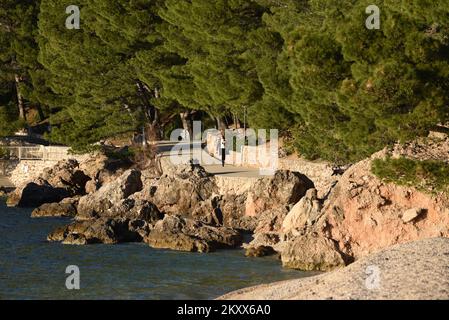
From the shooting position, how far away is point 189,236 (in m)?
35.2

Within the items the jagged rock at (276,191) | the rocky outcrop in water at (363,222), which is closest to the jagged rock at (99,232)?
the jagged rock at (276,191)

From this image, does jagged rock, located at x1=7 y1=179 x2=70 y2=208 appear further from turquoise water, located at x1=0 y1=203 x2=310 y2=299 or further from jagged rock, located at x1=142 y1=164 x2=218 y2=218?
turquoise water, located at x1=0 y1=203 x2=310 y2=299

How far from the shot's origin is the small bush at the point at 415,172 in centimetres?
2795

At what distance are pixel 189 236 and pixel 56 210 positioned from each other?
46.0 feet

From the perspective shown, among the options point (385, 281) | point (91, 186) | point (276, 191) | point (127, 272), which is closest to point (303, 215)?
point (276, 191)

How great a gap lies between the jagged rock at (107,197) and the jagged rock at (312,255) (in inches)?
571

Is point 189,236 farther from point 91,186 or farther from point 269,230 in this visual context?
point 91,186

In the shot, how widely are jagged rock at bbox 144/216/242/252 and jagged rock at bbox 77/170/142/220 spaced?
8.22 meters

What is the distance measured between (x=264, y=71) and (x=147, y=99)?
20.9 metres

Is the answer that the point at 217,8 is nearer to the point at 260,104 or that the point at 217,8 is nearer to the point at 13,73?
the point at 260,104

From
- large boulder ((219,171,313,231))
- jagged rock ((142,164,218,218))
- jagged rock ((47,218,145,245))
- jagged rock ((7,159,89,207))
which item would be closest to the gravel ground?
jagged rock ((47,218,145,245))

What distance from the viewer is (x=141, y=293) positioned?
27.8 metres
